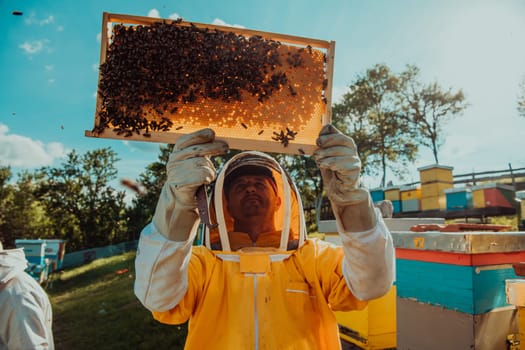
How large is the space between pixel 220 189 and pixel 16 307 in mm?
1836

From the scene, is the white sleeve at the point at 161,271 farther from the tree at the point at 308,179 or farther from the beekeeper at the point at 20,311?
the tree at the point at 308,179

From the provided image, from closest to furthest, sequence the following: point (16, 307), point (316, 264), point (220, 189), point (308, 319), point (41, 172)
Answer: point (308, 319)
point (316, 264)
point (220, 189)
point (16, 307)
point (41, 172)

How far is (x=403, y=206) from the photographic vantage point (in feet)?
51.5

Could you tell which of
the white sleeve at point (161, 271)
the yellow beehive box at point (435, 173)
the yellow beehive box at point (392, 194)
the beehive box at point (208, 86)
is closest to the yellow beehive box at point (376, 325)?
the beehive box at point (208, 86)

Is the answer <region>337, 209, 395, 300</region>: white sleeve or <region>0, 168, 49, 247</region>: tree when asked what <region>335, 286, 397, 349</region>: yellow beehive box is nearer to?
<region>337, 209, 395, 300</region>: white sleeve

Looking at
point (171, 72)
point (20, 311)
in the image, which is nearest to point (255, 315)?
point (171, 72)

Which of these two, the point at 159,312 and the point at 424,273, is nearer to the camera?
the point at 159,312

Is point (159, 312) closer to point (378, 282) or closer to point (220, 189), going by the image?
point (220, 189)

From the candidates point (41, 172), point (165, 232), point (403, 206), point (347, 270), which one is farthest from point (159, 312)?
point (41, 172)

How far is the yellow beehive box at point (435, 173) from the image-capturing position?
13.9m

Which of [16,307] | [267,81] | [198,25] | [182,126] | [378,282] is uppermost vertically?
[198,25]

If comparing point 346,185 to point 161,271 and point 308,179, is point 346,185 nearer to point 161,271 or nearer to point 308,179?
point 161,271

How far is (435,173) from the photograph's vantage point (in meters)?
13.9

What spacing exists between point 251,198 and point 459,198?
1293 cm
